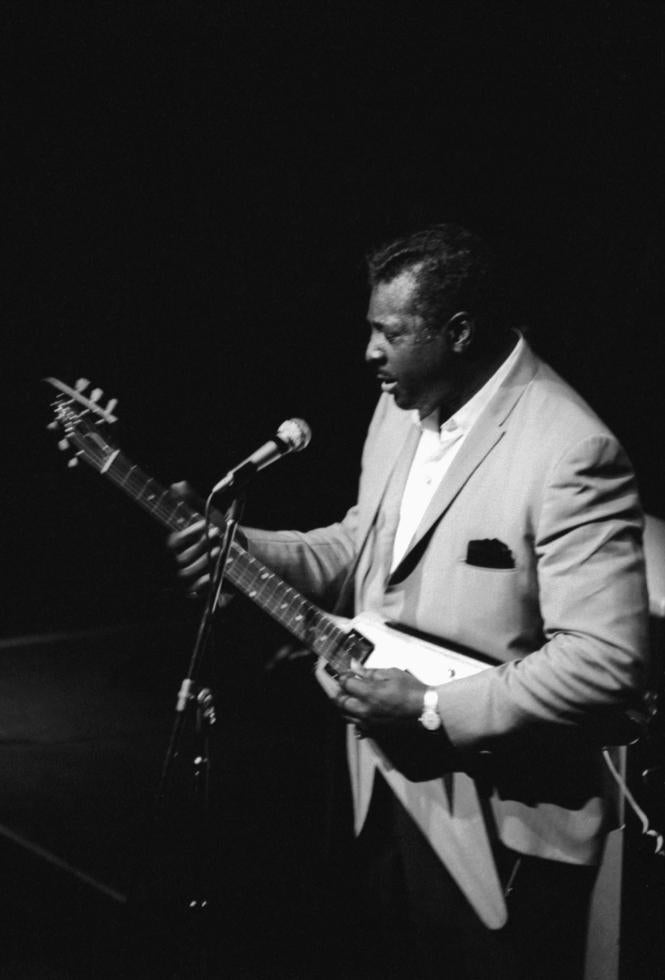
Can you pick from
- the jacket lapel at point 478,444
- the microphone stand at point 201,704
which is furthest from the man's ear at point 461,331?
Result: the microphone stand at point 201,704

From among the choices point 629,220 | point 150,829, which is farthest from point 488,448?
point 629,220

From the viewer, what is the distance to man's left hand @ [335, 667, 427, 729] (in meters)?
1.98

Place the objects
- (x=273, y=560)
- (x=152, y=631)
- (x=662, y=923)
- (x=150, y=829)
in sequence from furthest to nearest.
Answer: (x=152, y=631)
(x=662, y=923)
(x=273, y=560)
(x=150, y=829)

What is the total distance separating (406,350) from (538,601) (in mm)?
654

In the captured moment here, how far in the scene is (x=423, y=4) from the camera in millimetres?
3355

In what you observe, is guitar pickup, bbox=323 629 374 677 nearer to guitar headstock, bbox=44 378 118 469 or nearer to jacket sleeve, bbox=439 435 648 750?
jacket sleeve, bbox=439 435 648 750

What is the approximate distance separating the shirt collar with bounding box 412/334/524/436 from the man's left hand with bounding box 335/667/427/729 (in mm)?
611

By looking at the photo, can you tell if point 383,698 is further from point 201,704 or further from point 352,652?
point 201,704

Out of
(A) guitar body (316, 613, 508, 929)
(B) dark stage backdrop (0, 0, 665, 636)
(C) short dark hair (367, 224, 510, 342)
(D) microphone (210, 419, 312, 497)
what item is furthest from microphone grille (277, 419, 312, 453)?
(B) dark stage backdrop (0, 0, 665, 636)

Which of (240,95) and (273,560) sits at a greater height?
(240,95)

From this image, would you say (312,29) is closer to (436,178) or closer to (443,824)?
(436,178)

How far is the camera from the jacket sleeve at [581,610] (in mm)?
1795

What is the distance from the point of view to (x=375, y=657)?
7.32ft

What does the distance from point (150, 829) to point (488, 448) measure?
3.54 feet
